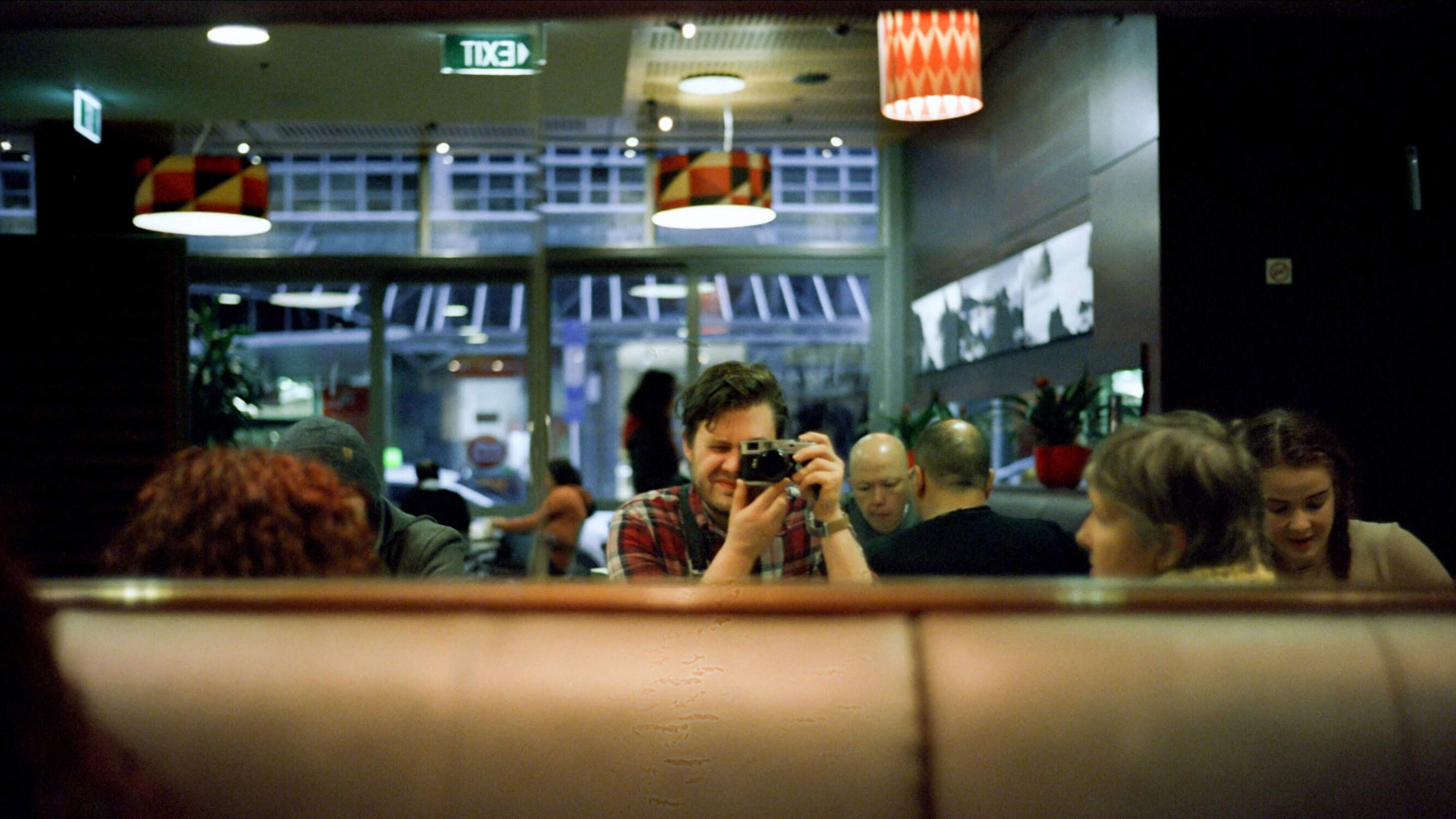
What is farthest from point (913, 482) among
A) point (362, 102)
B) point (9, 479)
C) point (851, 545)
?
point (362, 102)

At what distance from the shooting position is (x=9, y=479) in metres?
1.77

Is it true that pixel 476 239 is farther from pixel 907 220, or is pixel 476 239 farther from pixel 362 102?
pixel 907 220

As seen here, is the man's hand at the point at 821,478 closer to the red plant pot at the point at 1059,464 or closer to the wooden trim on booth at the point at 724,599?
the wooden trim on booth at the point at 724,599

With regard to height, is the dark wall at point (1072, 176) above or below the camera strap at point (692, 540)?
above

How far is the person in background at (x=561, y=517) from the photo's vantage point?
13.9 feet

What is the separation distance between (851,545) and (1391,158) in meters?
2.78

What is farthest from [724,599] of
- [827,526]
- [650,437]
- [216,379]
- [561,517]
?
[216,379]

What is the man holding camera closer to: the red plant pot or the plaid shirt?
the plaid shirt

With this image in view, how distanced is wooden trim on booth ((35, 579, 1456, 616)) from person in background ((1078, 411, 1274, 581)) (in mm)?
88

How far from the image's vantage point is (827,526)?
5.57 feet

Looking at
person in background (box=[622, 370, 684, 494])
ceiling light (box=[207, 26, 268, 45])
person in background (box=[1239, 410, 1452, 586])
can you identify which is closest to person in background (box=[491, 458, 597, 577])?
person in background (box=[622, 370, 684, 494])

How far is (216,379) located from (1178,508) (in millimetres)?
5633

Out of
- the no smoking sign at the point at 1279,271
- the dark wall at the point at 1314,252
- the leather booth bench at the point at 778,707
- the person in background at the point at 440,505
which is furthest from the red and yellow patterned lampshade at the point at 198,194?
the no smoking sign at the point at 1279,271

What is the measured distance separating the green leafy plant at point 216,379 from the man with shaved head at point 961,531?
4.06 meters
